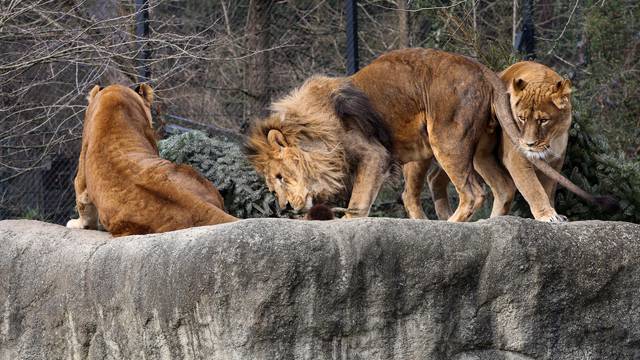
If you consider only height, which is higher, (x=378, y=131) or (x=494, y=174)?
(x=378, y=131)

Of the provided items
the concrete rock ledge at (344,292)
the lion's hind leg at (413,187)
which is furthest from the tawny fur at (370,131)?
the concrete rock ledge at (344,292)

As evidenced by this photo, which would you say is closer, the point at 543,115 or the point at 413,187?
the point at 543,115

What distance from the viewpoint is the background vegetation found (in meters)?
8.50

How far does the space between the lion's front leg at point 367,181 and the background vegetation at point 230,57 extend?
170cm

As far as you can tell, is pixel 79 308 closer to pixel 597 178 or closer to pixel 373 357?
pixel 373 357

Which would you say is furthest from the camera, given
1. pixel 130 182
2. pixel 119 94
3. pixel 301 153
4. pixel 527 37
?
pixel 527 37

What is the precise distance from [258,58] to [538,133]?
14.6 feet

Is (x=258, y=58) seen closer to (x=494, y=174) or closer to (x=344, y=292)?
(x=494, y=174)

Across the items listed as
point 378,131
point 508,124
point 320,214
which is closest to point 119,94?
point 320,214

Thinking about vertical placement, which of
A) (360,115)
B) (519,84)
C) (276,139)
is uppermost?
(519,84)

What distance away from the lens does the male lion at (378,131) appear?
677 cm

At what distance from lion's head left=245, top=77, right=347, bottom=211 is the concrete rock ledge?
6.00 feet

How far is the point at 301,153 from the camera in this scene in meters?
6.76

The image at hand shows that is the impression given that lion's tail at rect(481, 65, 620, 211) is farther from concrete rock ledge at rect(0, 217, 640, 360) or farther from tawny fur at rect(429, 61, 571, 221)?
concrete rock ledge at rect(0, 217, 640, 360)
